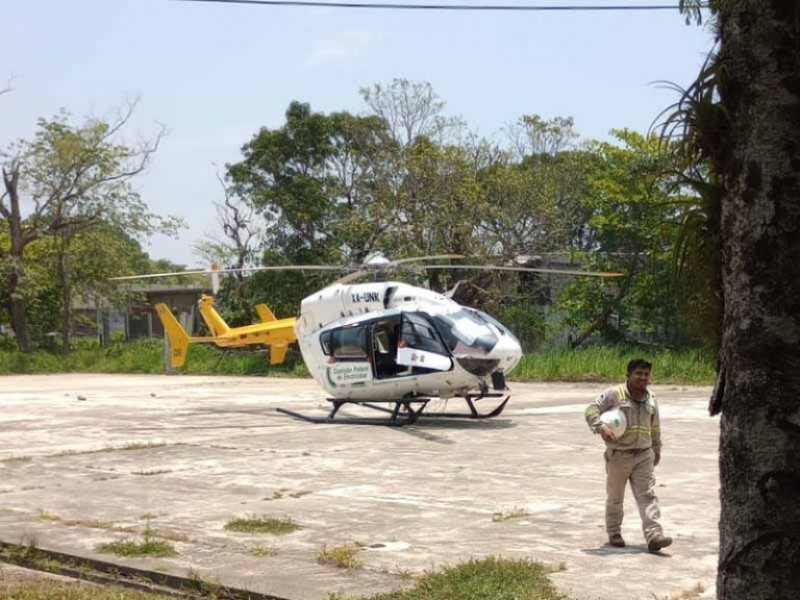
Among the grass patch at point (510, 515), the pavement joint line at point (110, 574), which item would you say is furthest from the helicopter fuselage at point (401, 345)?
the pavement joint line at point (110, 574)

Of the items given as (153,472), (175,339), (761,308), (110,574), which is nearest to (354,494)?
(153,472)

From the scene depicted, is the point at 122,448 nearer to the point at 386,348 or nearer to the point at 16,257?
the point at 386,348

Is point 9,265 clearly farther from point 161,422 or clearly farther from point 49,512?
point 49,512

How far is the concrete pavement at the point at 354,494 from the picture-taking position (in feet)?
23.6

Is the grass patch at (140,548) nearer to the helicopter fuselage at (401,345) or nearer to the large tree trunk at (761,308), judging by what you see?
the large tree trunk at (761,308)

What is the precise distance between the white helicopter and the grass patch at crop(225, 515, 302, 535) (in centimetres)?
806

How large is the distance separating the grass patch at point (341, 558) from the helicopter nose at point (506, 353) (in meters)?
9.25

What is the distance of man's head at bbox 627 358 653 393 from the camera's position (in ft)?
24.9

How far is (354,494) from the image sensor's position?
1045cm

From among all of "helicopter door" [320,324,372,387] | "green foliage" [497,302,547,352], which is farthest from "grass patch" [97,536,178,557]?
"green foliage" [497,302,547,352]

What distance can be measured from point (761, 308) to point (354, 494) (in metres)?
7.94

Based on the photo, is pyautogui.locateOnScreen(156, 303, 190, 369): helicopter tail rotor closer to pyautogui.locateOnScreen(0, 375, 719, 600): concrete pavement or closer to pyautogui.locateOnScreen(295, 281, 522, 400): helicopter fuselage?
pyautogui.locateOnScreen(0, 375, 719, 600): concrete pavement

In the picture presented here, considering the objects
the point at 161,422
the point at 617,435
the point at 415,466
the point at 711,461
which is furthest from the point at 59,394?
the point at 617,435

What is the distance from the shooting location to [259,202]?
134 ft
